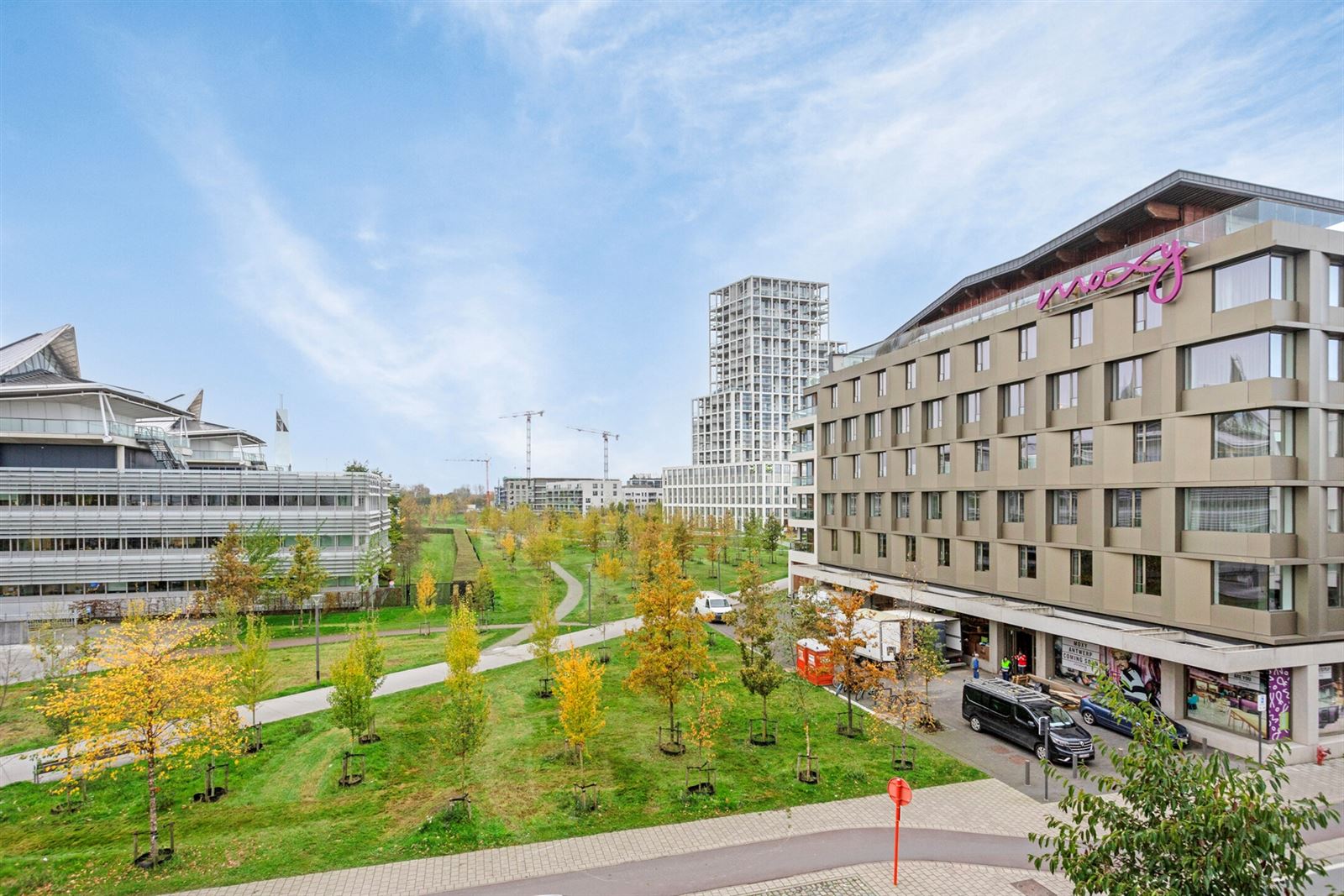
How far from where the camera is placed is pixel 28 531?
155 feet

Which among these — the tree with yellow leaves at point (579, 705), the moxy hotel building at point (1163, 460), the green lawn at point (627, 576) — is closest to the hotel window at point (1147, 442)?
the moxy hotel building at point (1163, 460)

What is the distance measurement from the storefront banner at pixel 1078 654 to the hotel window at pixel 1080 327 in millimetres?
13386

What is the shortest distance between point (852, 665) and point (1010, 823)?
7721 millimetres

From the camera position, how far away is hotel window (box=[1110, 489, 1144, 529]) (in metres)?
28.7

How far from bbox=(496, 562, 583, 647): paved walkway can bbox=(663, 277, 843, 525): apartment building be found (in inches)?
3353

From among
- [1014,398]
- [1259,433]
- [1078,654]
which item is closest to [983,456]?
[1014,398]

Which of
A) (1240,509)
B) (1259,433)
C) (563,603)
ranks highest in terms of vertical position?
(1259,433)

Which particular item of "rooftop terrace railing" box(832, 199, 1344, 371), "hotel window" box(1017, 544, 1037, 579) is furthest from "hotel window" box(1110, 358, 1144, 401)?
"hotel window" box(1017, 544, 1037, 579)

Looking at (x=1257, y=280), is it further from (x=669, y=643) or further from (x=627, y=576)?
(x=627, y=576)

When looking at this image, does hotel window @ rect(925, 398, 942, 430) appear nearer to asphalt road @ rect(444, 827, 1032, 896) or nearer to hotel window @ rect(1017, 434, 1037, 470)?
hotel window @ rect(1017, 434, 1037, 470)

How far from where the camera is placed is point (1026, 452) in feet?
114

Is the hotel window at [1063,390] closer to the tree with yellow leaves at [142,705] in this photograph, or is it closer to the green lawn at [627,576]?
the green lawn at [627,576]

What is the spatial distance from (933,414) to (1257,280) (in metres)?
18.4

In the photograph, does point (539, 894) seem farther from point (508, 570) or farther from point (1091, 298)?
point (508, 570)
